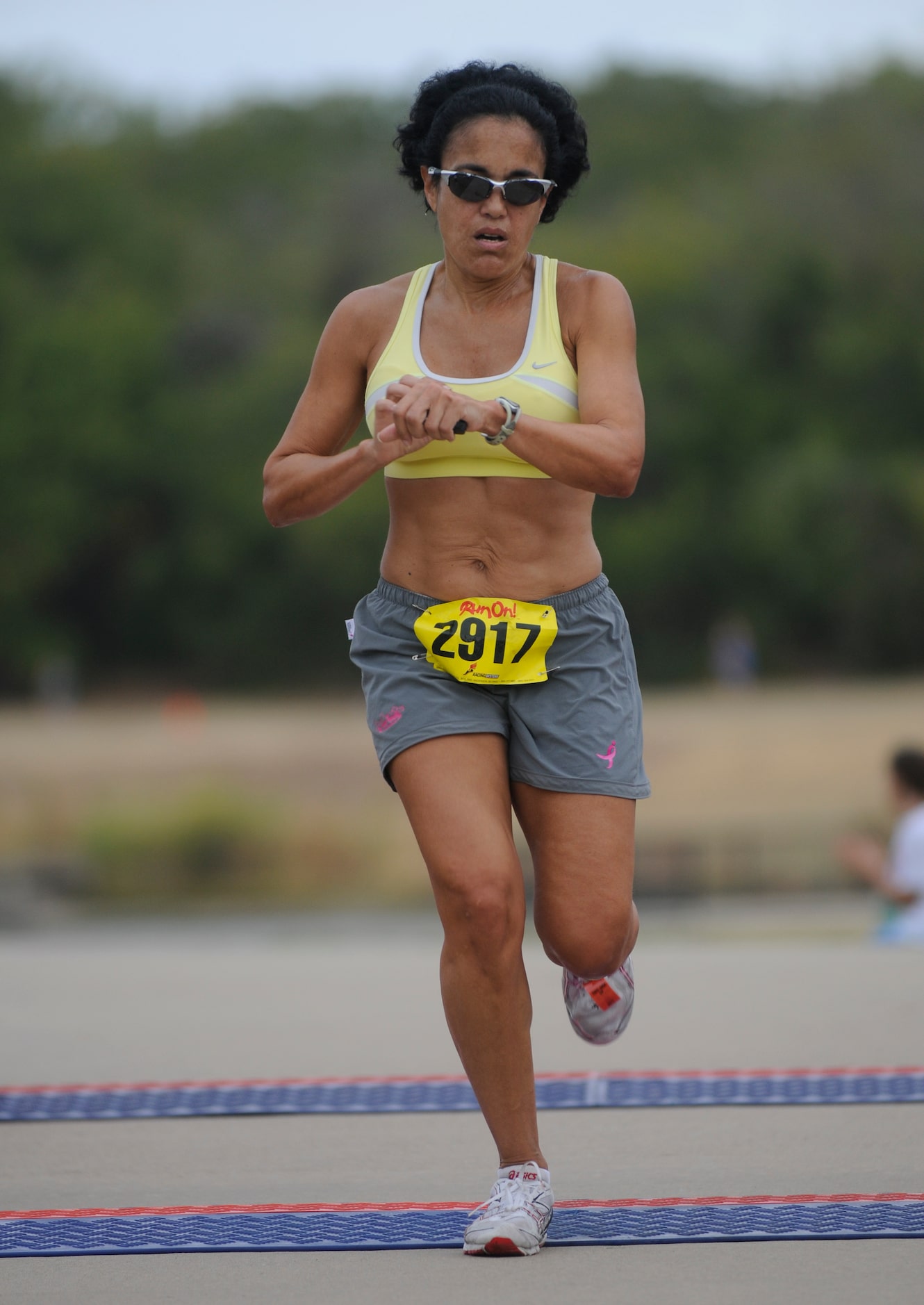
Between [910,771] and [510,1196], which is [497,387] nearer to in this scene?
[510,1196]

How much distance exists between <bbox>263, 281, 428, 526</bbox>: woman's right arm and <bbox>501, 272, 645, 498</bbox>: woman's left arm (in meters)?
0.39

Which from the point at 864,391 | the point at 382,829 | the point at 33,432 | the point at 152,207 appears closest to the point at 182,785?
the point at 382,829

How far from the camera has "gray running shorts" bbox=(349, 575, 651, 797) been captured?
345 cm

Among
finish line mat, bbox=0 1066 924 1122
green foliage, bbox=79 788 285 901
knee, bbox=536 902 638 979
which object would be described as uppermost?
knee, bbox=536 902 638 979

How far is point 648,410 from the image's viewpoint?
43.4m

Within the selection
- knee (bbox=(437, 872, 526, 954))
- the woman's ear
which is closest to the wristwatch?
the woman's ear

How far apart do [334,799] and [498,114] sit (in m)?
23.2

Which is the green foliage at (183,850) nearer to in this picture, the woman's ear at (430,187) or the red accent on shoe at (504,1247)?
the woman's ear at (430,187)

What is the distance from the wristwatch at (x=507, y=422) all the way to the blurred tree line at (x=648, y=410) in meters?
39.4

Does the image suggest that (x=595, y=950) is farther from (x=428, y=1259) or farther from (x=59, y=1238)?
(x=59, y=1238)

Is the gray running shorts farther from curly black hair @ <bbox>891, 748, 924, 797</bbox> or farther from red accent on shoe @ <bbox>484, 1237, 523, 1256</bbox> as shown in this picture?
curly black hair @ <bbox>891, 748, 924, 797</bbox>

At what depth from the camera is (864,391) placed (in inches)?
1812

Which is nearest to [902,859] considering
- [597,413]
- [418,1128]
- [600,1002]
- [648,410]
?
[418,1128]

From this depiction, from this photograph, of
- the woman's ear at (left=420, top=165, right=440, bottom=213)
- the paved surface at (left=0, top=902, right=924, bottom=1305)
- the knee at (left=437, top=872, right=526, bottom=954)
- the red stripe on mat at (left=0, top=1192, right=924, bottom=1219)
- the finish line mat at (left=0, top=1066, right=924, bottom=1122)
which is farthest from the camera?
the finish line mat at (left=0, top=1066, right=924, bottom=1122)
